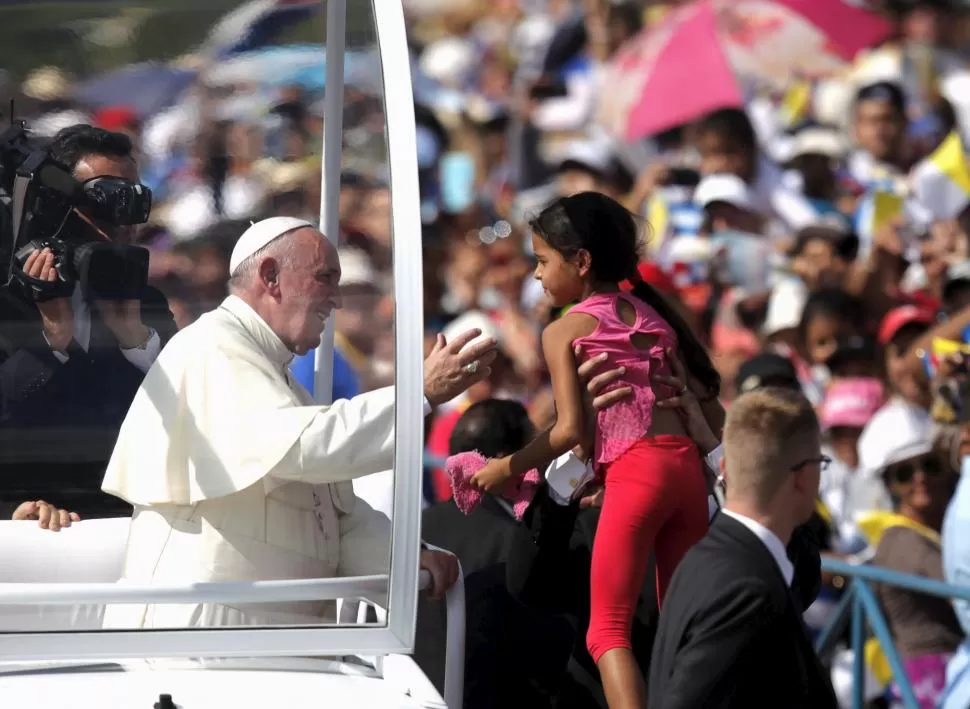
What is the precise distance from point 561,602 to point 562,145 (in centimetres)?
715

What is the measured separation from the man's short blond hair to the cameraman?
1297 millimetres

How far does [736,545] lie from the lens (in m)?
3.70

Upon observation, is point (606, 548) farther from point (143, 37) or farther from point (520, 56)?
point (520, 56)

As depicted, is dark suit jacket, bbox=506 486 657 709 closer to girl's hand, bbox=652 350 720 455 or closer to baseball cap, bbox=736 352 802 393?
girl's hand, bbox=652 350 720 455

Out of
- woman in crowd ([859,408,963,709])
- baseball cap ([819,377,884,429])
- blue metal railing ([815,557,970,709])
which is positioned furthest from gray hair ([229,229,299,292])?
baseball cap ([819,377,884,429])

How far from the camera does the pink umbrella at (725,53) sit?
977 centimetres

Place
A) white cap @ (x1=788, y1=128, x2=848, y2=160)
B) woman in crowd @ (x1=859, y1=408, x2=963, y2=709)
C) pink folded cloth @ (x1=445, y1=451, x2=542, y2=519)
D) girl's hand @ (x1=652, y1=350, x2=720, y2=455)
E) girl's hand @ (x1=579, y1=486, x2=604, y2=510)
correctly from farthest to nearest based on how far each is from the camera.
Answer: white cap @ (x1=788, y1=128, x2=848, y2=160)
woman in crowd @ (x1=859, y1=408, x2=963, y2=709)
girl's hand @ (x1=579, y1=486, x2=604, y2=510)
girl's hand @ (x1=652, y1=350, x2=720, y2=455)
pink folded cloth @ (x1=445, y1=451, x2=542, y2=519)

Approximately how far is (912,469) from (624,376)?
8.56 ft

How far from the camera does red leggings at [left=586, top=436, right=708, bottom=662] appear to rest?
13.9ft

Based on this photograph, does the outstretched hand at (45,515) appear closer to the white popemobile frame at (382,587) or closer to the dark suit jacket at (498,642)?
the white popemobile frame at (382,587)

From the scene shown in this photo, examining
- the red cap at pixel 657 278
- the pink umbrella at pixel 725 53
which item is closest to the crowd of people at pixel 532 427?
the red cap at pixel 657 278

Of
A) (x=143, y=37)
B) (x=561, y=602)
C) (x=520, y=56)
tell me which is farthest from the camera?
(x=520, y=56)

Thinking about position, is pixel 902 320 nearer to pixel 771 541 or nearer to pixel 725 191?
pixel 725 191

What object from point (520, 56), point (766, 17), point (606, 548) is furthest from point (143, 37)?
point (520, 56)
